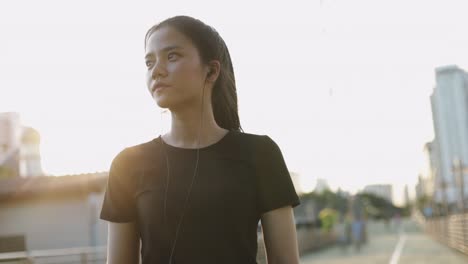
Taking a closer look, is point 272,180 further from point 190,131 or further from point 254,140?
point 190,131

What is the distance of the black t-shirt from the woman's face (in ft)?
0.46

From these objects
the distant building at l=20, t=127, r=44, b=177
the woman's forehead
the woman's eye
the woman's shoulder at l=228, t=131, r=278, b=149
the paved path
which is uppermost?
the distant building at l=20, t=127, r=44, b=177

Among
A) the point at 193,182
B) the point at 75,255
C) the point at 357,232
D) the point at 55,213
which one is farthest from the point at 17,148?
the point at 193,182

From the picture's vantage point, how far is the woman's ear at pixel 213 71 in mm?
1698

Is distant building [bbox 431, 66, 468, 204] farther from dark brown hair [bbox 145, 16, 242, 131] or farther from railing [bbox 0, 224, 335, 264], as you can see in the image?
dark brown hair [bbox 145, 16, 242, 131]

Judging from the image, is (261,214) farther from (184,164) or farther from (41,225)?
(41,225)

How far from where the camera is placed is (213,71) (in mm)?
1714

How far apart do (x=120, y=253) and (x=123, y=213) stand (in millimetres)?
111

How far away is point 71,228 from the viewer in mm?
17859

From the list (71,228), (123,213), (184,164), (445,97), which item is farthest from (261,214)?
(445,97)

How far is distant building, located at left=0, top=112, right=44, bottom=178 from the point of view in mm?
40094

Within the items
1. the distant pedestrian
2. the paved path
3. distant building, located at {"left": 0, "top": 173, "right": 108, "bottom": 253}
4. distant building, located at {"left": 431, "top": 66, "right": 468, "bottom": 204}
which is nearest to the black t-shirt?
distant building, located at {"left": 0, "top": 173, "right": 108, "bottom": 253}

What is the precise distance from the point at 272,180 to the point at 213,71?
0.35 m

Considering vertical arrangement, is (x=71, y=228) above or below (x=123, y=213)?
below
